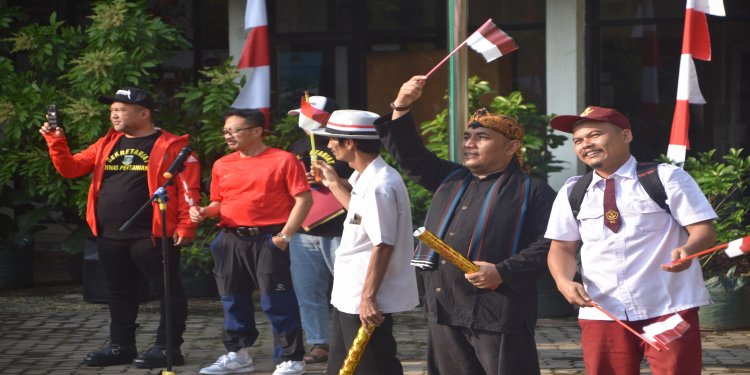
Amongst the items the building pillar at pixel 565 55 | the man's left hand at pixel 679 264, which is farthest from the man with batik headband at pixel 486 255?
the building pillar at pixel 565 55

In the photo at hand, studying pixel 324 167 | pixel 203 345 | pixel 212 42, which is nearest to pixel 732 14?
pixel 212 42

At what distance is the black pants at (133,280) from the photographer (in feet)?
27.1

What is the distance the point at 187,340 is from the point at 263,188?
6.78ft

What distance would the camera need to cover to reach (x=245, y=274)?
812 cm

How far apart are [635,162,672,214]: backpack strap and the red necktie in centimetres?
12

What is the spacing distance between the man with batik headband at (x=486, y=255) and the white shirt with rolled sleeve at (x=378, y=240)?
178 millimetres

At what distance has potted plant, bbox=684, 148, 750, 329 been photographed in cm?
965

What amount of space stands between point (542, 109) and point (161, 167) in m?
5.83

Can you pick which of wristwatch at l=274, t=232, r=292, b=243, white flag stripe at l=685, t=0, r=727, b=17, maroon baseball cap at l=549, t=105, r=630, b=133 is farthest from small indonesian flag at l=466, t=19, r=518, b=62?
wristwatch at l=274, t=232, r=292, b=243

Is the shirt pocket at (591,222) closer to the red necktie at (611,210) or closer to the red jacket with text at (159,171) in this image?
the red necktie at (611,210)

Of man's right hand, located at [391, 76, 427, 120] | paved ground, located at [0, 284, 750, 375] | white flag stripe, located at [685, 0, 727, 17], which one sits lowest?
paved ground, located at [0, 284, 750, 375]

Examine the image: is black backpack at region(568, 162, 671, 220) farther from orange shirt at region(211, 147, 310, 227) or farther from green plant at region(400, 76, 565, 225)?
green plant at region(400, 76, 565, 225)

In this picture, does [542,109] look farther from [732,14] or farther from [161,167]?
[161,167]

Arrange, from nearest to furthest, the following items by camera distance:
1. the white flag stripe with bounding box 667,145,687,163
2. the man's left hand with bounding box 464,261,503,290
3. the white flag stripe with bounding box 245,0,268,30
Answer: the man's left hand with bounding box 464,261,503,290 < the white flag stripe with bounding box 667,145,687,163 < the white flag stripe with bounding box 245,0,268,30
